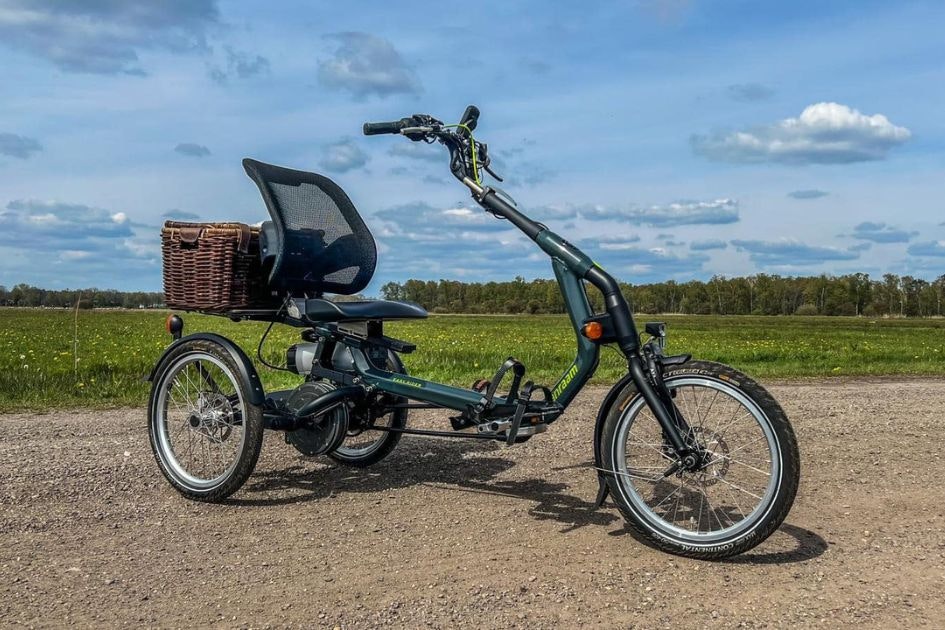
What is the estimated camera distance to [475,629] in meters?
3.24

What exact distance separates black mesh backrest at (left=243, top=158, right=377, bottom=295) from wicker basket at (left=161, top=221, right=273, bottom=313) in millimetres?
201

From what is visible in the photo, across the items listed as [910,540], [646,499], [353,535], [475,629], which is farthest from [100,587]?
[910,540]

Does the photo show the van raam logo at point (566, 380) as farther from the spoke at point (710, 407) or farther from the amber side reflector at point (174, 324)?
the amber side reflector at point (174, 324)

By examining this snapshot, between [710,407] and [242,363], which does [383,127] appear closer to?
[242,363]

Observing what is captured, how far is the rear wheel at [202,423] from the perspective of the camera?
5.03 metres

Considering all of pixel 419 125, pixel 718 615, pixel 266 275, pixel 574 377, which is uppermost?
pixel 419 125

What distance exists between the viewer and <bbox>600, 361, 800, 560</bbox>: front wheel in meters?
3.94

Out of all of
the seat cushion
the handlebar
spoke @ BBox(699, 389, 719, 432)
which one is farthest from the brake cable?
spoke @ BBox(699, 389, 719, 432)

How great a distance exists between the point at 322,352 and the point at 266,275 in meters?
0.58

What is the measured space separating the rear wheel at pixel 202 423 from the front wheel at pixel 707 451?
2.06 m

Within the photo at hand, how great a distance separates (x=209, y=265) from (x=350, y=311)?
88 centimetres

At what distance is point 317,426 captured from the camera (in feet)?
17.1

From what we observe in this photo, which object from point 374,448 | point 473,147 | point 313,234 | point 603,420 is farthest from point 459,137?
point 374,448

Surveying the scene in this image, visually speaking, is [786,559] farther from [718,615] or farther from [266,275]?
[266,275]
